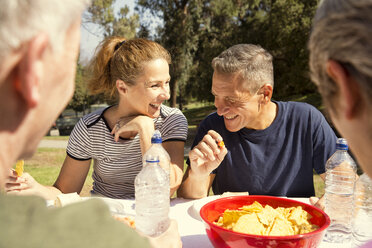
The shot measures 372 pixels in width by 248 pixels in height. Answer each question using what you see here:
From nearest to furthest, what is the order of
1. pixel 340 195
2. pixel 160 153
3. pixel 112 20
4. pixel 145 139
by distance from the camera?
pixel 340 195 → pixel 160 153 → pixel 145 139 → pixel 112 20

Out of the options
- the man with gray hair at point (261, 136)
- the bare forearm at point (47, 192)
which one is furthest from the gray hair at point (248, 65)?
the bare forearm at point (47, 192)

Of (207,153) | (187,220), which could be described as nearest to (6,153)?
(187,220)

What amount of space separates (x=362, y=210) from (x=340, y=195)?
0.50 ft

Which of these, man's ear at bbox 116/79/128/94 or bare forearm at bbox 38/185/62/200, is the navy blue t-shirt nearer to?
man's ear at bbox 116/79/128/94


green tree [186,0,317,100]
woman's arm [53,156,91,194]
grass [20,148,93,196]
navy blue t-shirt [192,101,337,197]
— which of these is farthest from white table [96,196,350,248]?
green tree [186,0,317,100]

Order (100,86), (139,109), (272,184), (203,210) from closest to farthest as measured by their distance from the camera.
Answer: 1. (203,210)
2. (272,184)
3. (139,109)
4. (100,86)

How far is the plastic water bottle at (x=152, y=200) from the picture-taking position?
1.64 metres

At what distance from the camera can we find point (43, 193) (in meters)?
2.12

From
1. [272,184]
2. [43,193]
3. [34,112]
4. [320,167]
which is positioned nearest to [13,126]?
[34,112]

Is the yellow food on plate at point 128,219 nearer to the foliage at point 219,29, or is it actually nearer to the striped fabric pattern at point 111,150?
the striped fabric pattern at point 111,150

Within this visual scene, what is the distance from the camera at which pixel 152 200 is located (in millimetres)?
1782

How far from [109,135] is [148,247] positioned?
1.77 metres

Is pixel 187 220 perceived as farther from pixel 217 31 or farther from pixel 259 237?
pixel 217 31

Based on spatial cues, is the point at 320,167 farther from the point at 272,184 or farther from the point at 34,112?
the point at 34,112
